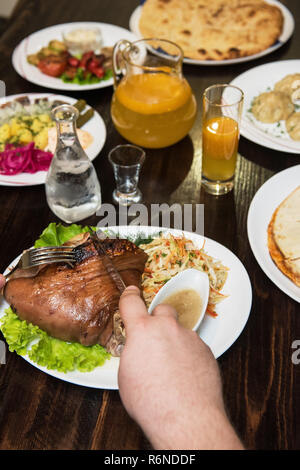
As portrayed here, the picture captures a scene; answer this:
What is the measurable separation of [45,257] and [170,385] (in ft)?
2.11

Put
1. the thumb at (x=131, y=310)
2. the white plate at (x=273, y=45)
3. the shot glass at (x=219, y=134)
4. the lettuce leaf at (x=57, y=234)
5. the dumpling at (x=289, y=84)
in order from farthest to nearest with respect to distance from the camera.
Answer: the white plate at (x=273, y=45) < the dumpling at (x=289, y=84) < the shot glass at (x=219, y=134) < the lettuce leaf at (x=57, y=234) < the thumb at (x=131, y=310)

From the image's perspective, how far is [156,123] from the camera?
6.92ft

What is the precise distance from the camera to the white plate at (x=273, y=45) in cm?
273

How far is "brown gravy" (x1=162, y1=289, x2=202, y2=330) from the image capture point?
1.51m

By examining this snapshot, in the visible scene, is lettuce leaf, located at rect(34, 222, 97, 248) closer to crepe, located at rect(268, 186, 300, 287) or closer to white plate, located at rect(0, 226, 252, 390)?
white plate, located at rect(0, 226, 252, 390)

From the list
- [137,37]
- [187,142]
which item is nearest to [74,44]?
[137,37]

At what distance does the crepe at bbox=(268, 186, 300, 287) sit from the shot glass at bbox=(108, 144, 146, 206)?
574 mm

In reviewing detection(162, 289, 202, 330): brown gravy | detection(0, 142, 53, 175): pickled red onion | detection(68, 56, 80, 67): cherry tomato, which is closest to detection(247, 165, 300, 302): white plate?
detection(162, 289, 202, 330): brown gravy

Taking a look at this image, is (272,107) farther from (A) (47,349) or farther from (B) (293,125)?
(A) (47,349)

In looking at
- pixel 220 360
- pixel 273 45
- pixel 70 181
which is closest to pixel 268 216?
pixel 220 360

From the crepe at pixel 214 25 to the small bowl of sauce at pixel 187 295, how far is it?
5.31 feet

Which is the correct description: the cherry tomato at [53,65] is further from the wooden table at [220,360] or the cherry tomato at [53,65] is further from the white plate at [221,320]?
the white plate at [221,320]

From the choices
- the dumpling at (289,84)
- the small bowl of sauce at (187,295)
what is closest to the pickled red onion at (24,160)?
the small bowl of sauce at (187,295)

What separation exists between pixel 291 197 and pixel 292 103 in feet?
2.25
